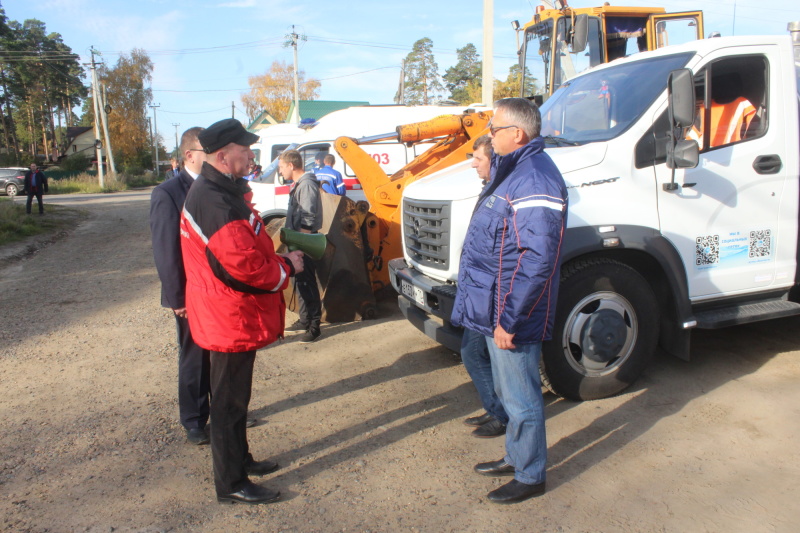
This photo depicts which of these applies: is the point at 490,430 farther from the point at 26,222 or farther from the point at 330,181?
the point at 26,222

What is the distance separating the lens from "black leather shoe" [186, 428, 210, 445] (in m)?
4.02

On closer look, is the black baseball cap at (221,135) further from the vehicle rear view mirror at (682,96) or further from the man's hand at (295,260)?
the vehicle rear view mirror at (682,96)

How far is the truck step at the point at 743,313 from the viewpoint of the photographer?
14.8 ft

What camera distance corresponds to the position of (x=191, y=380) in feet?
13.2

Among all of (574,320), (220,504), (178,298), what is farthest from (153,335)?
(574,320)

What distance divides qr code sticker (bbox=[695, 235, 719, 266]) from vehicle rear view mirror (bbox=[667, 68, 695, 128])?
90cm

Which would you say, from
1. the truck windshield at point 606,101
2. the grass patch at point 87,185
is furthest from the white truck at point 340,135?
the grass patch at point 87,185

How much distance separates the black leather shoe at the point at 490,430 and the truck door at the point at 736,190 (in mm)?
1772

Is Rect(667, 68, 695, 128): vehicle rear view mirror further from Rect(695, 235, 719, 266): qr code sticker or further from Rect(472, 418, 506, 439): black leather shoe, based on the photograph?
Rect(472, 418, 506, 439): black leather shoe

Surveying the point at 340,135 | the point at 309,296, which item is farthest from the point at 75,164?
the point at 309,296

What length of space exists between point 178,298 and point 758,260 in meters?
4.26

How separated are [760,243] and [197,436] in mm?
4362

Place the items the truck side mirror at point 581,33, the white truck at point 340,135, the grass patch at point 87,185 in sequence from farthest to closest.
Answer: the grass patch at point 87,185, the white truck at point 340,135, the truck side mirror at point 581,33

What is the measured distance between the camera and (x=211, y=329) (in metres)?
3.07
